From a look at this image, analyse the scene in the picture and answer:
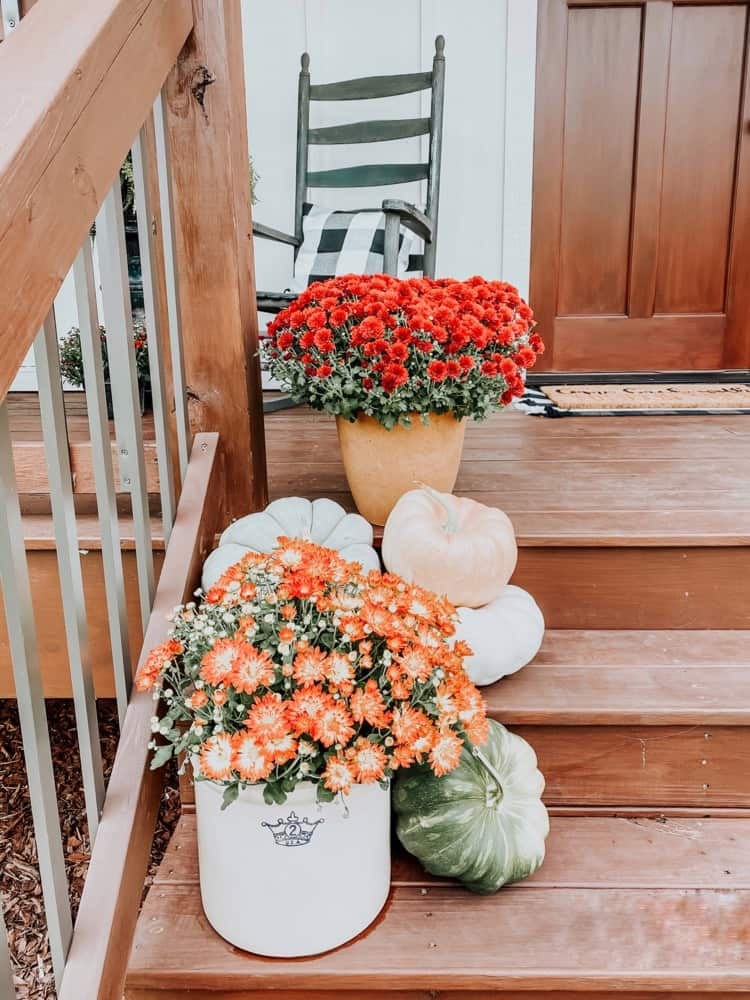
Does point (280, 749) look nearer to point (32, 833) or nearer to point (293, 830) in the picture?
point (293, 830)

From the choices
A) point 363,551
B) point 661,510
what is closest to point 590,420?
point 661,510

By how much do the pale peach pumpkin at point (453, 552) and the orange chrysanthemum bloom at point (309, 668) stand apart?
1.17ft

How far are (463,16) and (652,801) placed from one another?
8.55 ft

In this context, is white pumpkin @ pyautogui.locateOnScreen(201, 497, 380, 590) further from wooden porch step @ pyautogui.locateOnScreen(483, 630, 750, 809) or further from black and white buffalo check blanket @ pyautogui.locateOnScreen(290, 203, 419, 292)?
black and white buffalo check blanket @ pyautogui.locateOnScreen(290, 203, 419, 292)

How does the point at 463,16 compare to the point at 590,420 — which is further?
the point at 463,16

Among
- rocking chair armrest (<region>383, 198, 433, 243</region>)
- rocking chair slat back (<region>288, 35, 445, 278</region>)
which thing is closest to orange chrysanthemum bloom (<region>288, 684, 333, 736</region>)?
rocking chair armrest (<region>383, 198, 433, 243</region>)

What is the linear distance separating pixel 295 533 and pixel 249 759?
1.67 ft

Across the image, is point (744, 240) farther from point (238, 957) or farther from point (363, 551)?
point (238, 957)

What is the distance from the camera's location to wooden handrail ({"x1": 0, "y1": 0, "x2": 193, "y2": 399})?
26.0 inches

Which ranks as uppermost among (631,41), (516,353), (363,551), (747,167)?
(631,41)

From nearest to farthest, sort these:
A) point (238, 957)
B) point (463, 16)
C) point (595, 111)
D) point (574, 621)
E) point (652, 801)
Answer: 1. point (238, 957)
2. point (652, 801)
3. point (574, 621)
4. point (463, 16)
5. point (595, 111)

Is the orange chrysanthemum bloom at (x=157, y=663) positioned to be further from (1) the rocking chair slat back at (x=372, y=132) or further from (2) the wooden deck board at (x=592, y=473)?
(1) the rocking chair slat back at (x=372, y=132)

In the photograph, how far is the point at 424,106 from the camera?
2.84 meters

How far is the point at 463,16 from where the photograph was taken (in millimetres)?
2746
